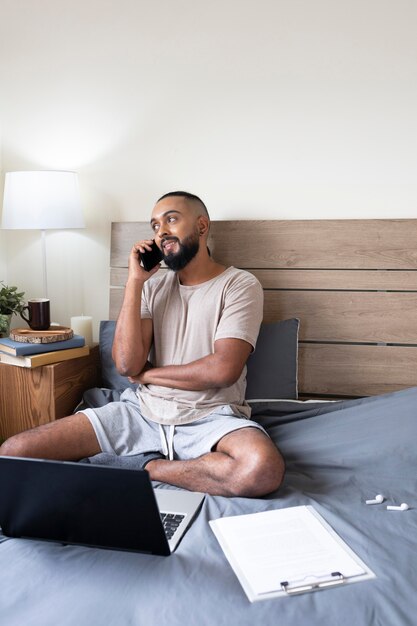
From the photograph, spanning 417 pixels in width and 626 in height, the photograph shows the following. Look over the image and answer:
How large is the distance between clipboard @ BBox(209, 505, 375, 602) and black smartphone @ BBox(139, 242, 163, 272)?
1041 millimetres

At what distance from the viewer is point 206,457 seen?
1.84 meters

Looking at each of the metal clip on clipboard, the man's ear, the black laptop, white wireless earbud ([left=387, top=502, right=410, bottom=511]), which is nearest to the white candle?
the man's ear

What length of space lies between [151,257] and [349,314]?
78 cm

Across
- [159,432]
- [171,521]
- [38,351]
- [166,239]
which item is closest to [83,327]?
[38,351]

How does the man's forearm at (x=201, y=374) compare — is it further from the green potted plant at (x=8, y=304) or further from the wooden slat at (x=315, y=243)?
the green potted plant at (x=8, y=304)

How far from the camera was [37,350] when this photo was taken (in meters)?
2.27

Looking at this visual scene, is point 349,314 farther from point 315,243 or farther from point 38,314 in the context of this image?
point 38,314

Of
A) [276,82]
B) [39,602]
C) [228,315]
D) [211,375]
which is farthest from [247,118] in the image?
[39,602]

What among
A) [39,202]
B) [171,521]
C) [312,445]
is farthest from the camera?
[39,202]

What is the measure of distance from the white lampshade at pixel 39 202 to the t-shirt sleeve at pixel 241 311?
0.77 m

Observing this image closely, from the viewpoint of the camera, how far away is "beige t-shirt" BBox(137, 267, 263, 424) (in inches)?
81.7

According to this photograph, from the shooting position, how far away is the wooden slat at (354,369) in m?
2.36

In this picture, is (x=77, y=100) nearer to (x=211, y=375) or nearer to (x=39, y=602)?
(x=211, y=375)

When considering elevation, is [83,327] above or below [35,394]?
above
